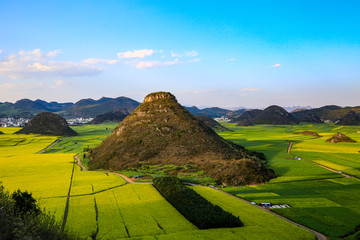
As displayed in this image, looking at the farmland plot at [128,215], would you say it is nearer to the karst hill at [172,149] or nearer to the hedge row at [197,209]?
the hedge row at [197,209]

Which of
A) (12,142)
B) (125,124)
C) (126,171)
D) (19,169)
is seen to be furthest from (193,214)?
(12,142)

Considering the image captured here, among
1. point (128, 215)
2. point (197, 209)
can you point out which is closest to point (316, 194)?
point (197, 209)

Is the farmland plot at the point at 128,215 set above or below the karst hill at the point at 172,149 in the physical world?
below

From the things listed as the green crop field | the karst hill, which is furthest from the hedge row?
the karst hill

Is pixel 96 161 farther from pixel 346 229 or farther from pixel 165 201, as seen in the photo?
pixel 346 229

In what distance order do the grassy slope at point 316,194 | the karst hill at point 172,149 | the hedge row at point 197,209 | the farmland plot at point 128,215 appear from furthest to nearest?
the karst hill at point 172,149 < the grassy slope at point 316,194 < the hedge row at point 197,209 < the farmland plot at point 128,215

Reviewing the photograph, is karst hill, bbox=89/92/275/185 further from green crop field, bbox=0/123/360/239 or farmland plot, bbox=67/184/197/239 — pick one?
farmland plot, bbox=67/184/197/239

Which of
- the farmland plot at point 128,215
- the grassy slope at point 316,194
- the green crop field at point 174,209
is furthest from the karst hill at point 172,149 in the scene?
the farmland plot at point 128,215

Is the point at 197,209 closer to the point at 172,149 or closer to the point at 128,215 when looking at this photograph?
the point at 128,215
